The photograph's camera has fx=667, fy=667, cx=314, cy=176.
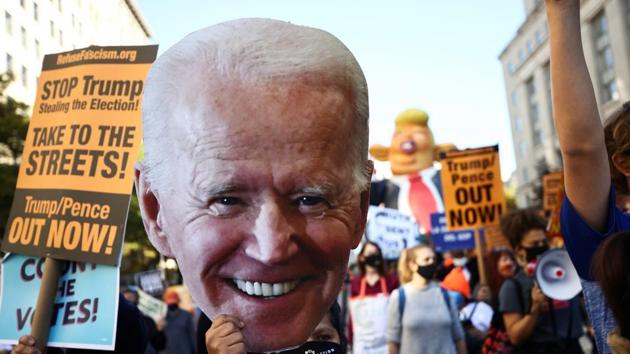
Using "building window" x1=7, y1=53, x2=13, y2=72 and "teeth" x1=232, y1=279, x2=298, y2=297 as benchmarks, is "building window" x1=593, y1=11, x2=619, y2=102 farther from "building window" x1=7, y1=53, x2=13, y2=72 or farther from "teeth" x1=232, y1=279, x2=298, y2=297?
"teeth" x1=232, y1=279, x2=298, y2=297

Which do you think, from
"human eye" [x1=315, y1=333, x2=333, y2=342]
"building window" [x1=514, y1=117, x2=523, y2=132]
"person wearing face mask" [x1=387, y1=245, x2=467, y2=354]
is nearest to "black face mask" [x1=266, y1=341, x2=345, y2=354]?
"human eye" [x1=315, y1=333, x2=333, y2=342]

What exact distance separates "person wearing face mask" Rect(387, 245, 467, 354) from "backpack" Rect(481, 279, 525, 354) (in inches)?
8.1

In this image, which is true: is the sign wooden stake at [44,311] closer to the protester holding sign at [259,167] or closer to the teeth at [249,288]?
the protester holding sign at [259,167]

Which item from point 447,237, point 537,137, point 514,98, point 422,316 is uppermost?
point 514,98

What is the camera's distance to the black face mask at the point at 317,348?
170cm

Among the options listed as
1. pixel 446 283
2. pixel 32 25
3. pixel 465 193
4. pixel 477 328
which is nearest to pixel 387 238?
pixel 465 193

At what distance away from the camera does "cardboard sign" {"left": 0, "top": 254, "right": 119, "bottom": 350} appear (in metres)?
2.76

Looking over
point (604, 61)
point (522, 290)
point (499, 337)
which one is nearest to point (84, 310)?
point (522, 290)

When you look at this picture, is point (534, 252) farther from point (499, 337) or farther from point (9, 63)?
point (9, 63)

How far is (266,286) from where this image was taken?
1.61 meters

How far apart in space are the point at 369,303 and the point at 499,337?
1.20m

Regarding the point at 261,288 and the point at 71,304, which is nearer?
the point at 261,288

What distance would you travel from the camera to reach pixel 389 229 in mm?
9523

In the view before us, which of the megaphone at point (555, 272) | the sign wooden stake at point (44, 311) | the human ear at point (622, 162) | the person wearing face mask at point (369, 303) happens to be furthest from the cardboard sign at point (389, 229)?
the human ear at point (622, 162)
